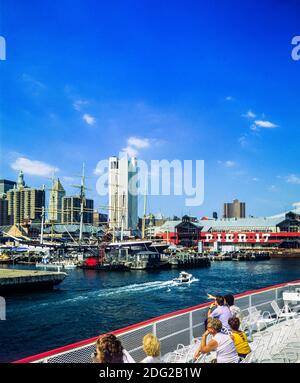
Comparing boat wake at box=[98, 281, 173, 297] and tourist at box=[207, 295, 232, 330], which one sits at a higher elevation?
tourist at box=[207, 295, 232, 330]

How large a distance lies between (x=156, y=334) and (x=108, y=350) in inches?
103

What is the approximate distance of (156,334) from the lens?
780 centimetres

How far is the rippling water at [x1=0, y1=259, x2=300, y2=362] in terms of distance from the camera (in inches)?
928

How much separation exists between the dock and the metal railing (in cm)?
3369

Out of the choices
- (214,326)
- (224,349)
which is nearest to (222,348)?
→ (224,349)

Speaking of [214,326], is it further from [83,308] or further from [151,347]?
[83,308]

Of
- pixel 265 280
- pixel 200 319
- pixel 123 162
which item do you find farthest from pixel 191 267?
pixel 123 162

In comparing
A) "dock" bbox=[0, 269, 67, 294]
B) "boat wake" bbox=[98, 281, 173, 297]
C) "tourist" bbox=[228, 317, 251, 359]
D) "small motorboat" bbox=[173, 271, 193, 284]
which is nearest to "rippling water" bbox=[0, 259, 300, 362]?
"boat wake" bbox=[98, 281, 173, 297]

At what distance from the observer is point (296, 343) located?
8289 mm

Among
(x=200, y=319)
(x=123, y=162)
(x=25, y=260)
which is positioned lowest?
(x=25, y=260)

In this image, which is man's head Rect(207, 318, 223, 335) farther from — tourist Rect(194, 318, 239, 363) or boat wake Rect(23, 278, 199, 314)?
boat wake Rect(23, 278, 199, 314)

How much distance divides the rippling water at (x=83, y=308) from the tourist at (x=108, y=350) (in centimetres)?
1661
